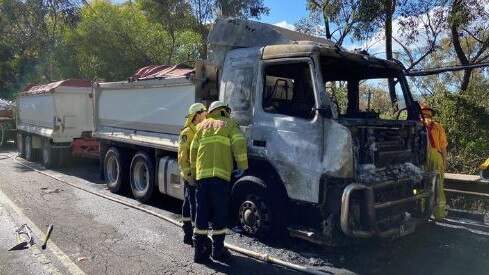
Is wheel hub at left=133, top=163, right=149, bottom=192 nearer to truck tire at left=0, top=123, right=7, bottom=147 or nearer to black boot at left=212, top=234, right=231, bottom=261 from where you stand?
black boot at left=212, top=234, right=231, bottom=261

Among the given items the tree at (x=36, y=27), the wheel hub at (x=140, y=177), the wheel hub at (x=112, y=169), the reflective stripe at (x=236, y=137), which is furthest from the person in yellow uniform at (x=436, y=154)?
the tree at (x=36, y=27)

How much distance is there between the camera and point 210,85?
6.70m

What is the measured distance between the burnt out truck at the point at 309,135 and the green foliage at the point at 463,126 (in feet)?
12.0

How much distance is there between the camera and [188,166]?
5434 mm

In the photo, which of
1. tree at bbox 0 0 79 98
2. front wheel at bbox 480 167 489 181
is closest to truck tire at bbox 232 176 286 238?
front wheel at bbox 480 167 489 181

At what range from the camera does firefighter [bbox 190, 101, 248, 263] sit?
16.5 ft

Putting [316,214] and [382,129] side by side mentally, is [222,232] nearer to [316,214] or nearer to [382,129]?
[316,214]

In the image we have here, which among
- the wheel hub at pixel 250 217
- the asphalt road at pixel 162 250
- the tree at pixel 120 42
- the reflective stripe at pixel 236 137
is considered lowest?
the asphalt road at pixel 162 250

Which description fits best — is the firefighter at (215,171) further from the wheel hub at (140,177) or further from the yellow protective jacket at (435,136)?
the wheel hub at (140,177)

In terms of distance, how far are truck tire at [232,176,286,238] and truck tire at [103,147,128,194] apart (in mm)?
3763

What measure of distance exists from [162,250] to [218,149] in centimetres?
150

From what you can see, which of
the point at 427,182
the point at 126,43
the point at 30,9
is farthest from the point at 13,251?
the point at 30,9

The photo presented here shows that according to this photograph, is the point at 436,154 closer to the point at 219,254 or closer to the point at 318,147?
the point at 318,147

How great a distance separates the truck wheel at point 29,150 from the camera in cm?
1512
